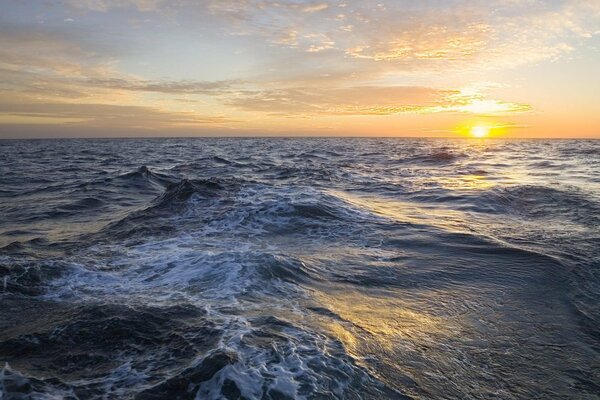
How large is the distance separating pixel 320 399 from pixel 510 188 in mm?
17199

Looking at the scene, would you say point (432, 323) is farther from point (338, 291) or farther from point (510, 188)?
point (510, 188)

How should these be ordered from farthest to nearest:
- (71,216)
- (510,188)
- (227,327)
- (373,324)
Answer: (510,188) → (71,216) → (373,324) → (227,327)

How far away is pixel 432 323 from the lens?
557 centimetres

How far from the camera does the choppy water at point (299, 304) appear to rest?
13.5 feet

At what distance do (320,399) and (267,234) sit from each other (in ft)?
22.7

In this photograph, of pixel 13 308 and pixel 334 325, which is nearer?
pixel 334 325

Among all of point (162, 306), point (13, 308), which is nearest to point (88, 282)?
point (13, 308)

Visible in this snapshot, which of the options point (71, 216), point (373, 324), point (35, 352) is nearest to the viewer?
point (35, 352)

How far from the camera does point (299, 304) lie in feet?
19.9

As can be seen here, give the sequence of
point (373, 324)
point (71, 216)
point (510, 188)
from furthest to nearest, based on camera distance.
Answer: point (510, 188)
point (71, 216)
point (373, 324)

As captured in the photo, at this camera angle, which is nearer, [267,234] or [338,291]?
[338,291]

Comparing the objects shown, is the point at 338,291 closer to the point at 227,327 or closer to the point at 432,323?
the point at 432,323

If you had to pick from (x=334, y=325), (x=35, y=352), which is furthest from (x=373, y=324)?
(x=35, y=352)

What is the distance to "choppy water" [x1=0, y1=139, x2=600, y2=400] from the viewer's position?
4121mm
